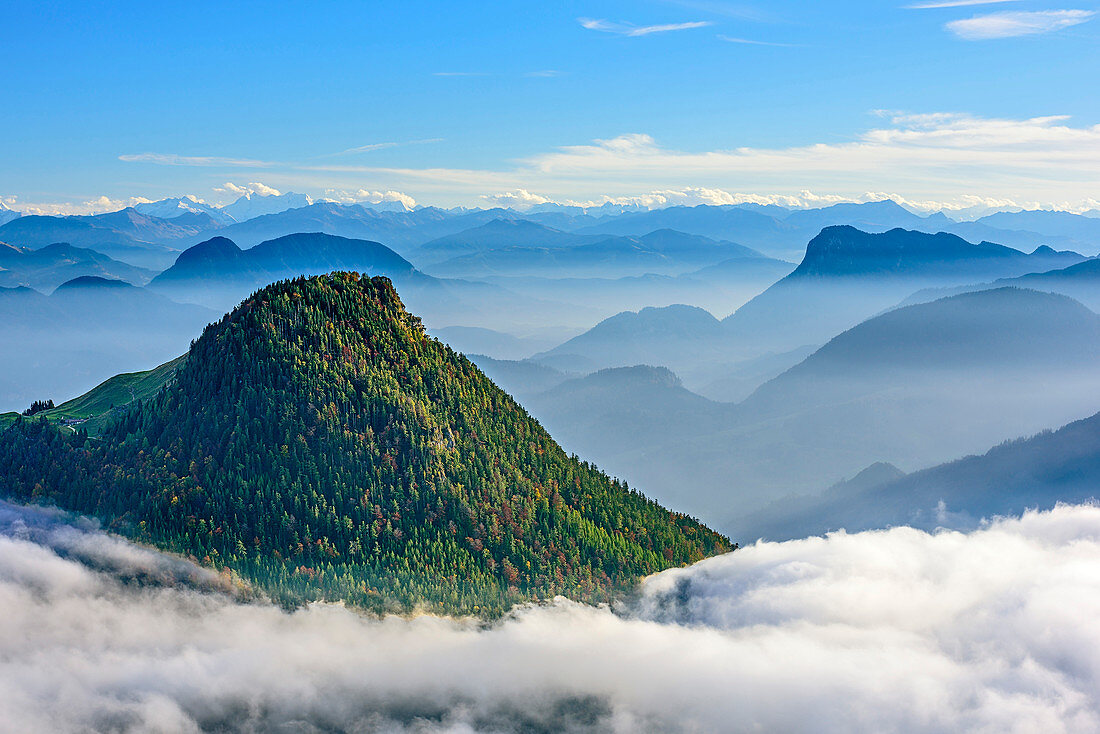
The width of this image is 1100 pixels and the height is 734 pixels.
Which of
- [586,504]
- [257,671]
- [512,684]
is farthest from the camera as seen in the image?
[586,504]

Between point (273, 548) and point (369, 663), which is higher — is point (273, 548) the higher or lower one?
the higher one

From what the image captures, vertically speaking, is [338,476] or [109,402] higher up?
[109,402]

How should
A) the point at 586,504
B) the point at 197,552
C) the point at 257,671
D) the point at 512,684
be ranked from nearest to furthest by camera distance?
the point at 197,552 < the point at 257,671 < the point at 512,684 < the point at 586,504

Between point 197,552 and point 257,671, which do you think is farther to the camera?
point 257,671

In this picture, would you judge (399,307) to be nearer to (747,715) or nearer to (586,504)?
(586,504)

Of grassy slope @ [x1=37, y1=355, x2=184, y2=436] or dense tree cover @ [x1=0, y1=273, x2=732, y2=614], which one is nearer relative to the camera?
dense tree cover @ [x1=0, y1=273, x2=732, y2=614]

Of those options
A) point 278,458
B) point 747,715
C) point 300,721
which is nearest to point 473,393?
point 278,458

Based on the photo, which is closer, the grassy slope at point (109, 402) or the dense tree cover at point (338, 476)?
the dense tree cover at point (338, 476)

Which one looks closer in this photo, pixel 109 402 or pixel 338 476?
pixel 338 476
